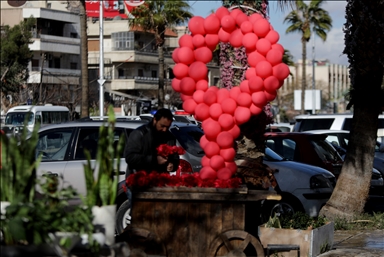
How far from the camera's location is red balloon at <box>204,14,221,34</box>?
8.11 meters

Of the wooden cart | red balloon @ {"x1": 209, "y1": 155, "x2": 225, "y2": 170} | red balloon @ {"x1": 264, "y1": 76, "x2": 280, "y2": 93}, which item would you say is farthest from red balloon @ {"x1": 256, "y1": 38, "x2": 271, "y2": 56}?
the wooden cart

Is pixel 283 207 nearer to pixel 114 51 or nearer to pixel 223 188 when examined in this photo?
pixel 223 188

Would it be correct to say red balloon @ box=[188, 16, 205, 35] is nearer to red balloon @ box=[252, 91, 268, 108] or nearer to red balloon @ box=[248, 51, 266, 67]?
red balloon @ box=[248, 51, 266, 67]

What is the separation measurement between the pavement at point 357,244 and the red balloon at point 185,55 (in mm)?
3153

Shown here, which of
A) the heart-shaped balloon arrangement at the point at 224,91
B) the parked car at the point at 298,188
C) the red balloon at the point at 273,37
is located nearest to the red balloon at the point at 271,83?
the heart-shaped balloon arrangement at the point at 224,91

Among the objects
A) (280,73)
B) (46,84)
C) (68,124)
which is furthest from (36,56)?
(280,73)

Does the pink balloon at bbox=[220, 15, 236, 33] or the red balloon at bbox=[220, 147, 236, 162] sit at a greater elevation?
the pink balloon at bbox=[220, 15, 236, 33]

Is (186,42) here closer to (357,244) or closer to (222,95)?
(222,95)

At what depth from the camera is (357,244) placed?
10867 mm

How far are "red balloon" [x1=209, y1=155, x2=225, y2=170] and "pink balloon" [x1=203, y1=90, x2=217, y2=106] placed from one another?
0.57 metres

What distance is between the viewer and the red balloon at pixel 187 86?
320 inches

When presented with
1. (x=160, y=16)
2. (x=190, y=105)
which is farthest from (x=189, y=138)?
(x=160, y=16)

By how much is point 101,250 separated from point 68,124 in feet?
20.2

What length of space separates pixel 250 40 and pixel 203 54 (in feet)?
1.67
